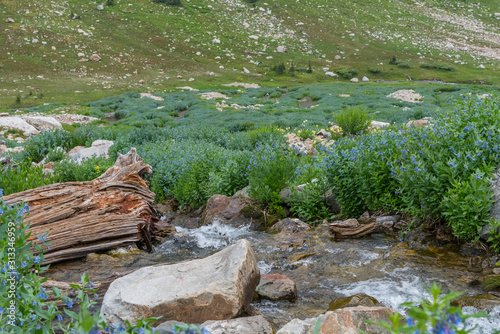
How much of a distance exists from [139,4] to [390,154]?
259 ft

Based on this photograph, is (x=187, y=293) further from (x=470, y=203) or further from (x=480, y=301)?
(x=470, y=203)

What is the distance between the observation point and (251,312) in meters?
4.34

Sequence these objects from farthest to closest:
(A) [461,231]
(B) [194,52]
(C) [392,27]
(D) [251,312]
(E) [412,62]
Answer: (C) [392,27]
(E) [412,62]
(B) [194,52]
(A) [461,231]
(D) [251,312]

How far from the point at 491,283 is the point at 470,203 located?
1.06 m

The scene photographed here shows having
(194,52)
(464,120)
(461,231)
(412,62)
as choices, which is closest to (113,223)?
(461,231)

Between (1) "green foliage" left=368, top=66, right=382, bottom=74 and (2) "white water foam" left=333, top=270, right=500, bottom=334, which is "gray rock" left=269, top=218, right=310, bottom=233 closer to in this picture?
(2) "white water foam" left=333, top=270, right=500, bottom=334

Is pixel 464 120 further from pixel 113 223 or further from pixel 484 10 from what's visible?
pixel 484 10

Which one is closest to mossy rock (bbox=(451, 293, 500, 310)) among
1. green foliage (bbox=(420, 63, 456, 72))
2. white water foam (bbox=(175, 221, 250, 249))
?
white water foam (bbox=(175, 221, 250, 249))

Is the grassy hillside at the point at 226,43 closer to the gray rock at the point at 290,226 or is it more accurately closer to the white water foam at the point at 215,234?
the white water foam at the point at 215,234

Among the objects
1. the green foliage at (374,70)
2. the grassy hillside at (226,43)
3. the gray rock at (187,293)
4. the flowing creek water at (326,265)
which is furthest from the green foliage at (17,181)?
the green foliage at (374,70)

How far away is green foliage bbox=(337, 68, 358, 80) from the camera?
63.7m

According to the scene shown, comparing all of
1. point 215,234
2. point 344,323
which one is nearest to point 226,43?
point 215,234

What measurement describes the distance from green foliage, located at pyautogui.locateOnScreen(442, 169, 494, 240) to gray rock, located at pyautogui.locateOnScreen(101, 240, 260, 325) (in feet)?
9.47

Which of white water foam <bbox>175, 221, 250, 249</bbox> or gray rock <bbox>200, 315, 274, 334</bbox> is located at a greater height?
gray rock <bbox>200, 315, 274, 334</bbox>
